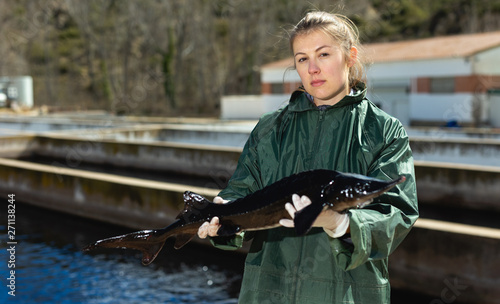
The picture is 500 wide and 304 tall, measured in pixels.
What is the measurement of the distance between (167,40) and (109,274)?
3835 cm

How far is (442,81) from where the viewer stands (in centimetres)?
2688

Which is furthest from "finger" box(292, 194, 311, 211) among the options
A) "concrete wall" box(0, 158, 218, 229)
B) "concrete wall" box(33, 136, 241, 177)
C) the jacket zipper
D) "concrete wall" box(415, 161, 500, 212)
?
"concrete wall" box(33, 136, 241, 177)

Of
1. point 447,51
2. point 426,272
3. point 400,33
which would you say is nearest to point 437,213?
point 426,272

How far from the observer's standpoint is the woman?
1.76 meters

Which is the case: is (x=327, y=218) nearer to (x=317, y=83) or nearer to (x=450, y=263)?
(x=317, y=83)

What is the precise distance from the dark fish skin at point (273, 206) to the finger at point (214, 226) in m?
0.02

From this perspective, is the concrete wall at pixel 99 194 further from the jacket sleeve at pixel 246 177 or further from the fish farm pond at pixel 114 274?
the jacket sleeve at pixel 246 177

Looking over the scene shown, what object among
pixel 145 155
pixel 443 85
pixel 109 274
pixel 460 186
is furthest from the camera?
pixel 443 85

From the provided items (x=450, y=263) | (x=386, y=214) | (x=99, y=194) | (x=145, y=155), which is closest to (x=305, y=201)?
(x=386, y=214)

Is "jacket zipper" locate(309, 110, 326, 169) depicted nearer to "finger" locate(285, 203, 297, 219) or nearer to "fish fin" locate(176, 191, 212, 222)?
"finger" locate(285, 203, 297, 219)

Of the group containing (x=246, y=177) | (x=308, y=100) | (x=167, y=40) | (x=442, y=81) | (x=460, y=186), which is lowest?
(x=460, y=186)

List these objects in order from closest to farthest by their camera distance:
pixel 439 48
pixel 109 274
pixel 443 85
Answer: pixel 109 274 → pixel 443 85 → pixel 439 48

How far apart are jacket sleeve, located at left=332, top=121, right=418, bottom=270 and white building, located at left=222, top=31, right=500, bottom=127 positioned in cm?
2173

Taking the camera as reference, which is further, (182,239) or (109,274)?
(109,274)
